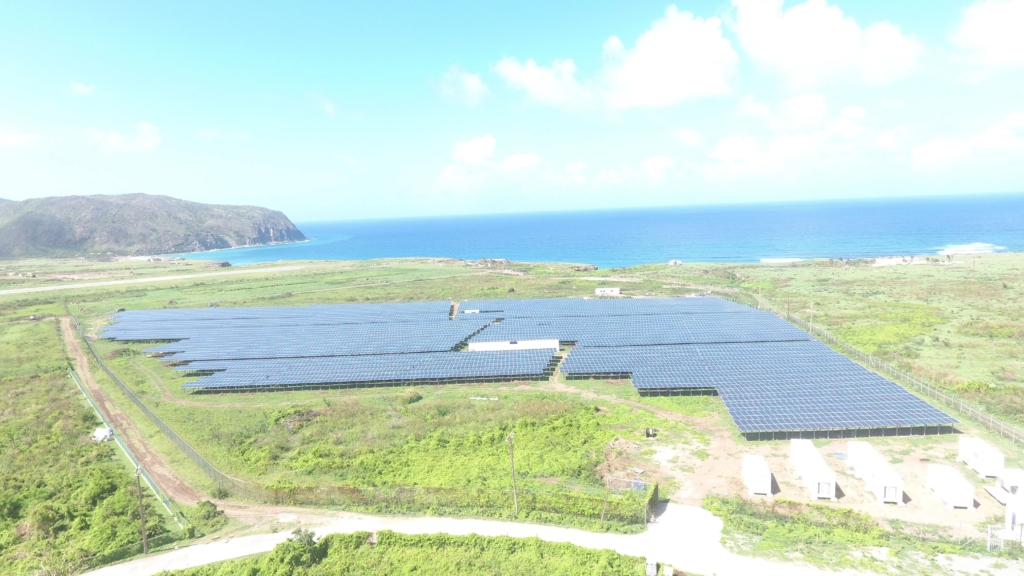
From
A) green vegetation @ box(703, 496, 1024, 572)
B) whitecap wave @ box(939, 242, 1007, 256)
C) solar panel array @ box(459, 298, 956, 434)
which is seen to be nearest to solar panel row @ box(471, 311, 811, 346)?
solar panel array @ box(459, 298, 956, 434)

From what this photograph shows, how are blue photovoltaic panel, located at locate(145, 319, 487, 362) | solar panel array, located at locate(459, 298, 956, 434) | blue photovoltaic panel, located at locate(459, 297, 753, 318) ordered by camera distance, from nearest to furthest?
solar panel array, located at locate(459, 298, 956, 434) → blue photovoltaic panel, located at locate(145, 319, 487, 362) → blue photovoltaic panel, located at locate(459, 297, 753, 318)

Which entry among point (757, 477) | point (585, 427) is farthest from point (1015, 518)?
point (585, 427)

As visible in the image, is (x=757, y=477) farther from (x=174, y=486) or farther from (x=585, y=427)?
(x=174, y=486)

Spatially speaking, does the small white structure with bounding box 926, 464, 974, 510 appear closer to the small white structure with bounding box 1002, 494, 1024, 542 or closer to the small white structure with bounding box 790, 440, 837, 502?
the small white structure with bounding box 1002, 494, 1024, 542

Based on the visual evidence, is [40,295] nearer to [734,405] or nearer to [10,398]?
[10,398]

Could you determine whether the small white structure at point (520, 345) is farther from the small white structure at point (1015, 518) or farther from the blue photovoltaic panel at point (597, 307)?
the small white structure at point (1015, 518)

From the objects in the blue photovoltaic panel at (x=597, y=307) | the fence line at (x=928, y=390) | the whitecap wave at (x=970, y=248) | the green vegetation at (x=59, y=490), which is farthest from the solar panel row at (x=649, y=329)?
the whitecap wave at (x=970, y=248)

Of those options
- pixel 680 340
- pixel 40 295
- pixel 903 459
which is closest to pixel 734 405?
pixel 903 459
